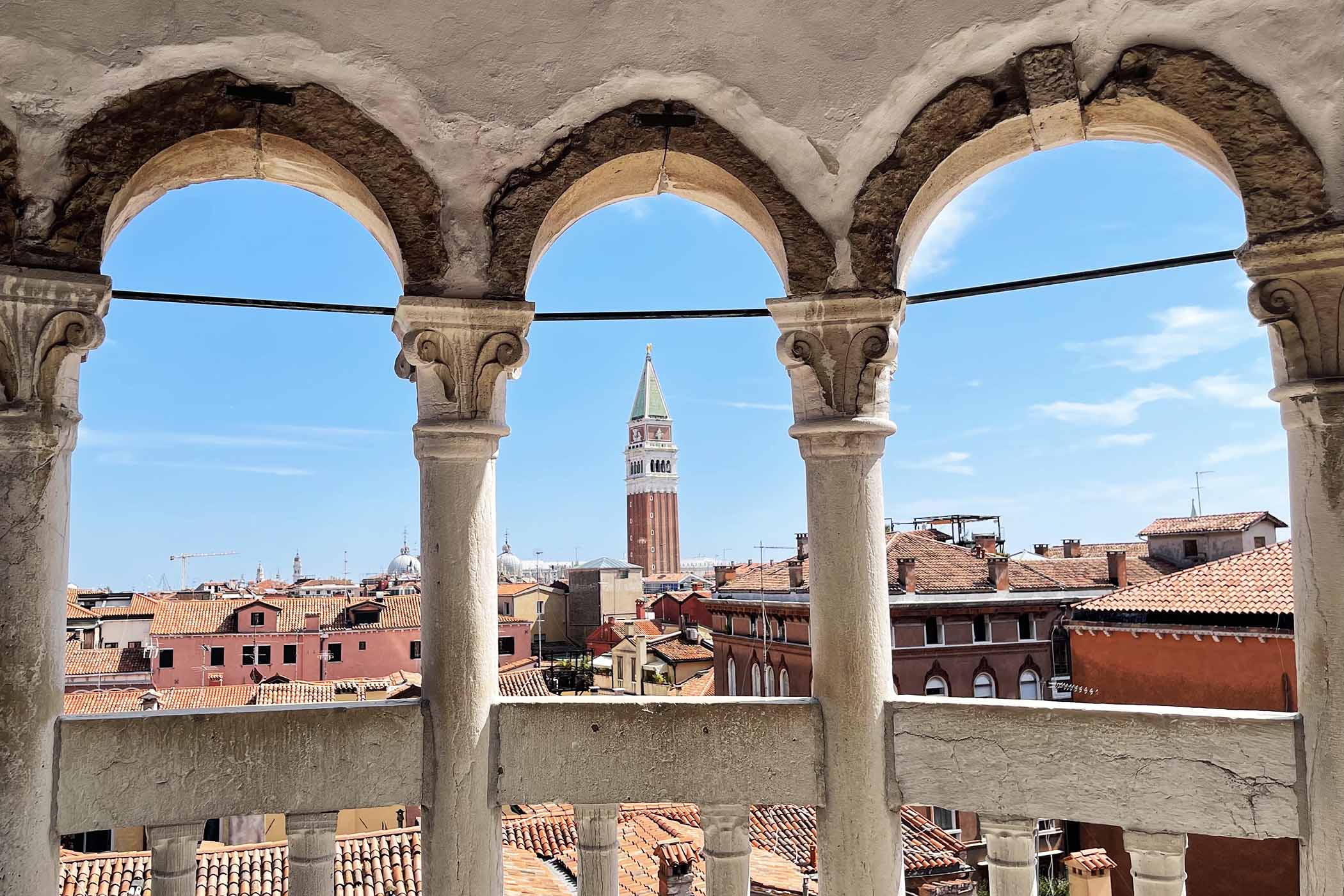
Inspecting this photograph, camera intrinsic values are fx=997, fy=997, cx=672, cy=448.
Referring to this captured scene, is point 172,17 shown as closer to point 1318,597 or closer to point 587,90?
point 587,90

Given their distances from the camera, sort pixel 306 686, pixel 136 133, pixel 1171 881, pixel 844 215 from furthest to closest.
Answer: pixel 306 686, pixel 844 215, pixel 136 133, pixel 1171 881

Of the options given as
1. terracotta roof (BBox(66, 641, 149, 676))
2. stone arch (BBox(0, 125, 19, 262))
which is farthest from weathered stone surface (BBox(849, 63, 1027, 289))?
terracotta roof (BBox(66, 641, 149, 676))

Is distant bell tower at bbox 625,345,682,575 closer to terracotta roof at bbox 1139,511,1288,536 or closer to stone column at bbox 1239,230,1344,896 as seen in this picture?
terracotta roof at bbox 1139,511,1288,536

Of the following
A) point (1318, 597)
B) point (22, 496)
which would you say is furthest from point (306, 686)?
point (1318, 597)

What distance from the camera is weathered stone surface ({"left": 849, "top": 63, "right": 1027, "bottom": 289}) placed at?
4219 millimetres

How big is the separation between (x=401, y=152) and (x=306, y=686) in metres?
27.3

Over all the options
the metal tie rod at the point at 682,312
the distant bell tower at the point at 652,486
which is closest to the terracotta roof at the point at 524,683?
the metal tie rod at the point at 682,312

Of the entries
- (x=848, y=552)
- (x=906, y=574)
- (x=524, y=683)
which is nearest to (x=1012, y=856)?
(x=848, y=552)

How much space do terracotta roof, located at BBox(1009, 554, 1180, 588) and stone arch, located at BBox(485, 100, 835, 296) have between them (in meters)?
32.7

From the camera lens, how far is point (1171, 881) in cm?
366

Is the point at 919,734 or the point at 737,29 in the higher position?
the point at 737,29

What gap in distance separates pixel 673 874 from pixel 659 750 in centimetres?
327

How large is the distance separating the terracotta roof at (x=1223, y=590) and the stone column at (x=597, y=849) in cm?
1677

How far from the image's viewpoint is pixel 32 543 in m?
3.81
